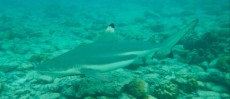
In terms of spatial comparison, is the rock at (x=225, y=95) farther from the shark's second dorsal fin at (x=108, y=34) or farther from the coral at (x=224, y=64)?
the shark's second dorsal fin at (x=108, y=34)

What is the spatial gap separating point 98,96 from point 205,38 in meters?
6.18

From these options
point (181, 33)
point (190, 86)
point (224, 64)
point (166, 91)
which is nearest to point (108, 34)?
point (181, 33)

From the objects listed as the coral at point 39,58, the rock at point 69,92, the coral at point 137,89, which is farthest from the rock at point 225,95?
the coral at point 39,58

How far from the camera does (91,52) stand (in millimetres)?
5148

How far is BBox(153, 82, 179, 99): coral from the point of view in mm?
6018

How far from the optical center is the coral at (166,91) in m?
6.02

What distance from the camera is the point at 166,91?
19.8 feet

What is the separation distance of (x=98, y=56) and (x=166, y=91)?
203cm

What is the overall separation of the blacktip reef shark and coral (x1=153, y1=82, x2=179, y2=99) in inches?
40.1

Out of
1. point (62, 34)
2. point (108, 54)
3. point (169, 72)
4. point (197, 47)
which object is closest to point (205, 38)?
point (197, 47)

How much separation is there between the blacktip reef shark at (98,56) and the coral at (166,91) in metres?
1.02

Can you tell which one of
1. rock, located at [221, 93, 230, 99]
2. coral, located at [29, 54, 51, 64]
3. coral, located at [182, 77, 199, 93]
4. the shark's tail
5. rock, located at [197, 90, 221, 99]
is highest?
the shark's tail

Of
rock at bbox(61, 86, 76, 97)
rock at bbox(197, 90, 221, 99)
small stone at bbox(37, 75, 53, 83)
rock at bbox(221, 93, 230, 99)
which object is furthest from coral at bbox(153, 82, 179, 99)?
small stone at bbox(37, 75, 53, 83)

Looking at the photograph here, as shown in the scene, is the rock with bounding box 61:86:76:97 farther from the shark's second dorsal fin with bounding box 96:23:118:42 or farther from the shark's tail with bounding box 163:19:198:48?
the shark's tail with bounding box 163:19:198:48
